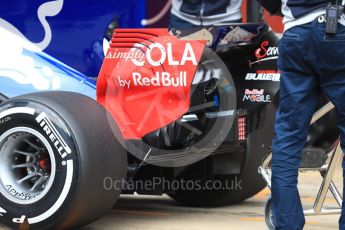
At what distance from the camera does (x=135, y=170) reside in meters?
4.43

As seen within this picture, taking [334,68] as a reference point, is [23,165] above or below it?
below

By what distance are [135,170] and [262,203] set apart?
1.59m

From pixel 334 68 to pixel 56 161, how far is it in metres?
1.52

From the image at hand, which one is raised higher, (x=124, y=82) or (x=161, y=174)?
(x=124, y=82)

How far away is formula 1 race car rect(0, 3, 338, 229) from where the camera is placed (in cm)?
413

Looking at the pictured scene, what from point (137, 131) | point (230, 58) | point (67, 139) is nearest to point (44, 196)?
point (67, 139)

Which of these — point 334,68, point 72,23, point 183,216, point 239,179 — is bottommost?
point 183,216

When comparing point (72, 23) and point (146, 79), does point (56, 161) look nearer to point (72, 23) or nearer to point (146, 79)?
point (146, 79)

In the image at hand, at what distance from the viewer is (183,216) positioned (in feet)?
17.0

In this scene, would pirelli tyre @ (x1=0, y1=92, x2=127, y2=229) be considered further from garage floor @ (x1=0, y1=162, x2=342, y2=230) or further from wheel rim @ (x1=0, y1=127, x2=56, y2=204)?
garage floor @ (x1=0, y1=162, x2=342, y2=230)

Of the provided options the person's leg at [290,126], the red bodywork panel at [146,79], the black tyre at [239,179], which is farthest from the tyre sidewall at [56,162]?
the black tyre at [239,179]

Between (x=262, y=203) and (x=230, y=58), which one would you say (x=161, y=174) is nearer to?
(x=230, y=58)

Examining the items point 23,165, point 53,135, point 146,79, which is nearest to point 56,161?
point 53,135

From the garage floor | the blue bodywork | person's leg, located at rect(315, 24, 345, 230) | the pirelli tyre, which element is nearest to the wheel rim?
the pirelli tyre
